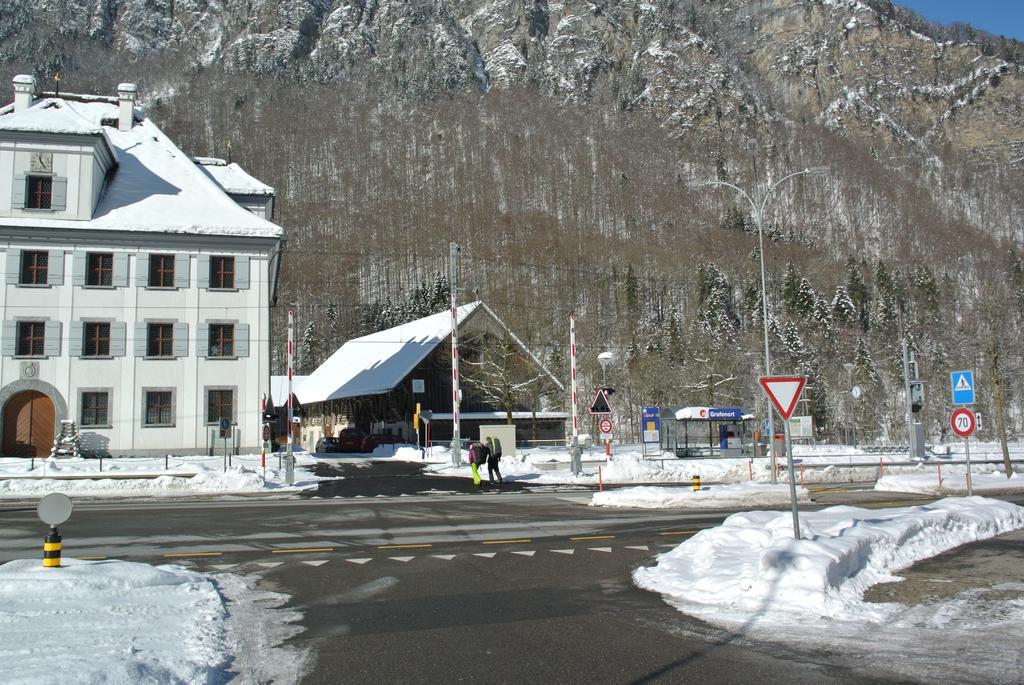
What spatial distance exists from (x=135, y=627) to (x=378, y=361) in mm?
58616

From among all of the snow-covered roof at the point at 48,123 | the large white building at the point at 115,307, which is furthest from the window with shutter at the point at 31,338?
the snow-covered roof at the point at 48,123

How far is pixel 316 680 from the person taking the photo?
644 cm

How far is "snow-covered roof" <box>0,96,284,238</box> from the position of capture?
128ft

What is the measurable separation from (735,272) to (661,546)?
14650cm

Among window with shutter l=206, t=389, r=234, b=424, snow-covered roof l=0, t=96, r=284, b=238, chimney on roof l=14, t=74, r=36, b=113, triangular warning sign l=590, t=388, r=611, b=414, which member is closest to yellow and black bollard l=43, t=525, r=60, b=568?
triangular warning sign l=590, t=388, r=611, b=414

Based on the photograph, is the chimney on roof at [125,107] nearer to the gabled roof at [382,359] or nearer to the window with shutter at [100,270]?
the window with shutter at [100,270]

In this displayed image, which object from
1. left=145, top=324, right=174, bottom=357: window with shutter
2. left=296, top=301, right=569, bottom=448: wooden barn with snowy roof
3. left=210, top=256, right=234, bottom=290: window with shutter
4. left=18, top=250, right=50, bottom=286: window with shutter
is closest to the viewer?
left=18, top=250, right=50, bottom=286: window with shutter

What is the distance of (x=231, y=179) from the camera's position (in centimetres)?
5078

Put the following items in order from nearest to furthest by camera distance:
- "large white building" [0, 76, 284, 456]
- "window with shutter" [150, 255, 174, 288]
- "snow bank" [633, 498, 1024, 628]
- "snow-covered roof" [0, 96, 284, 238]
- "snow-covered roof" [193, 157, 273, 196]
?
"snow bank" [633, 498, 1024, 628]
"large white building" [0, 76, 284, 456]
"snow-covered roof" [0, 96, 284, 238]
"window with shutter" [150, 255, 174, 288]
"snow-covered roof" [193, 157, 273, 196]

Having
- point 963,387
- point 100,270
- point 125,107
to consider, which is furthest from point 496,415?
point 963,387

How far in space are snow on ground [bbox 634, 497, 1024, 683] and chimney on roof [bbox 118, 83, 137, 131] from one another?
1838 inches

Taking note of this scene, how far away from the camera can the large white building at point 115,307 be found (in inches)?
1500

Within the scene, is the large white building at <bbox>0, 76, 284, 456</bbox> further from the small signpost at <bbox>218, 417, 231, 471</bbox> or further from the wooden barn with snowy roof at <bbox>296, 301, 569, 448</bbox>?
the wooden barn with snowy roof at <bbox>296, 301, 569, 448</bbox>

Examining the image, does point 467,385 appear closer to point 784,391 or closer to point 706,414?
point 706,414
